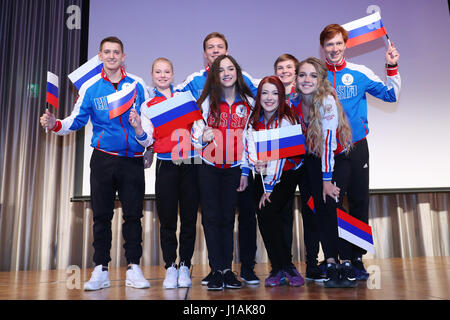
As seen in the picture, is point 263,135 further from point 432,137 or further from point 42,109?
point 42,109

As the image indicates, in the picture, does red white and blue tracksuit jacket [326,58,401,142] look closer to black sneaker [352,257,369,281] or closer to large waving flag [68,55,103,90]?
black sneaker [352,257,369,281]

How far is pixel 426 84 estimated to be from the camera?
142 inches

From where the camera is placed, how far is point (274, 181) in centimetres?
189

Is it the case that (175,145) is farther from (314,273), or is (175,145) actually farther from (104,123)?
(314,273)

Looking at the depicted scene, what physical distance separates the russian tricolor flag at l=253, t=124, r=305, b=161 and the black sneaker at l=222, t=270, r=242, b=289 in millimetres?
595

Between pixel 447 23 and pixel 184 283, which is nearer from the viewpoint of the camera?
pixel 184 283

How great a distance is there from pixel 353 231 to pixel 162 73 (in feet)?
4.42

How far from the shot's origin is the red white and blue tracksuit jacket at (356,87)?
88.3 inches

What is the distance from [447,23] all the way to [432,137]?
1.16 meters

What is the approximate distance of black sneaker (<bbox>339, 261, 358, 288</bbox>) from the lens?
5.77 feet

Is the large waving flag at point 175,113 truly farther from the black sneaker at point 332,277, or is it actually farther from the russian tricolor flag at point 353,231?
the black sneaker at point 332,277

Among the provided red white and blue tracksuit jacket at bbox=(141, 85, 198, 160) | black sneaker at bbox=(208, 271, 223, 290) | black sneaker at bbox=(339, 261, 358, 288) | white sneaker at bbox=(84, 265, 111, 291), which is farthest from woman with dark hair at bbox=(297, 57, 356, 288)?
white sneaker at bbox=(84, 265, 111, 291)
